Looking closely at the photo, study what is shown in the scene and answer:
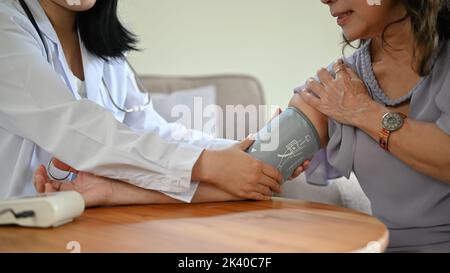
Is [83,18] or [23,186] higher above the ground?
[83,18]

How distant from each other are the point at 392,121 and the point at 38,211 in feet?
2.30

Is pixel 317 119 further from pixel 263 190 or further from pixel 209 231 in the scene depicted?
pixel 209 231

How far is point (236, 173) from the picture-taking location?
46.1 inches

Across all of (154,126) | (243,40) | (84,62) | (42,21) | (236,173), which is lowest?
(243,40)

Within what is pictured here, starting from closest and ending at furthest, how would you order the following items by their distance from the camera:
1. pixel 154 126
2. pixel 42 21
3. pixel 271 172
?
pixel 271 172
pixel 42 21
pixel 154 126

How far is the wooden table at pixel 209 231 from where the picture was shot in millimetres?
821

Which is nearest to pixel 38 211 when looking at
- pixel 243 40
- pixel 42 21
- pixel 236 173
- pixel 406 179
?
pixel 236 173

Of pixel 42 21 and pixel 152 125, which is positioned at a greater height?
pixel 42 21

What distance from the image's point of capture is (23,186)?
1283 millimetres

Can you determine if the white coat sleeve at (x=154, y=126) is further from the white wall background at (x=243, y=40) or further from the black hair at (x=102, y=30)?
the white wall background at (x=243, y=40)

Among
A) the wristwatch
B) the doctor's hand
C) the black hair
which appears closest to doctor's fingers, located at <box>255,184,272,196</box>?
the doctor's hand
